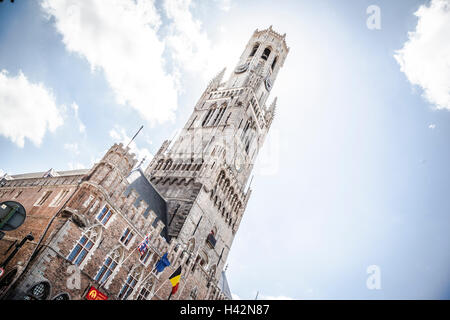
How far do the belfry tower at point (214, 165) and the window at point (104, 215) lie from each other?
9.06 meters

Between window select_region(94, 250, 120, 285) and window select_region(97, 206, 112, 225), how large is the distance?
2515 millimetres

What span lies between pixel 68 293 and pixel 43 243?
342cm

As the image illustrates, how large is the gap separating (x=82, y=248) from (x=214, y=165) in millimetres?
18365

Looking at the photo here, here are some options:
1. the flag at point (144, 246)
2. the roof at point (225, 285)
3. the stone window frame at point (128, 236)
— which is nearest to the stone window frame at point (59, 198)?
the stone window frame at point (128, 236)

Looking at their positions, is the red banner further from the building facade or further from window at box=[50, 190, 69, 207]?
window at box=[50, 190, 69, 207]

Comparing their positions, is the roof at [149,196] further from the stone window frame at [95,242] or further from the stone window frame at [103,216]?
the stone window frame at [95,242]

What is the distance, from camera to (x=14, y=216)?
374 inches

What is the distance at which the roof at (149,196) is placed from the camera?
26906 millimetres

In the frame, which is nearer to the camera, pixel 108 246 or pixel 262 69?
pixel 108 246

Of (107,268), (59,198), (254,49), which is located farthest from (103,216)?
(254,49)

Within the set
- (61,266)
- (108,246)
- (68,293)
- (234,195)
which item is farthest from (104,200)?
(234,195)

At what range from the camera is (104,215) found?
18438 mm
